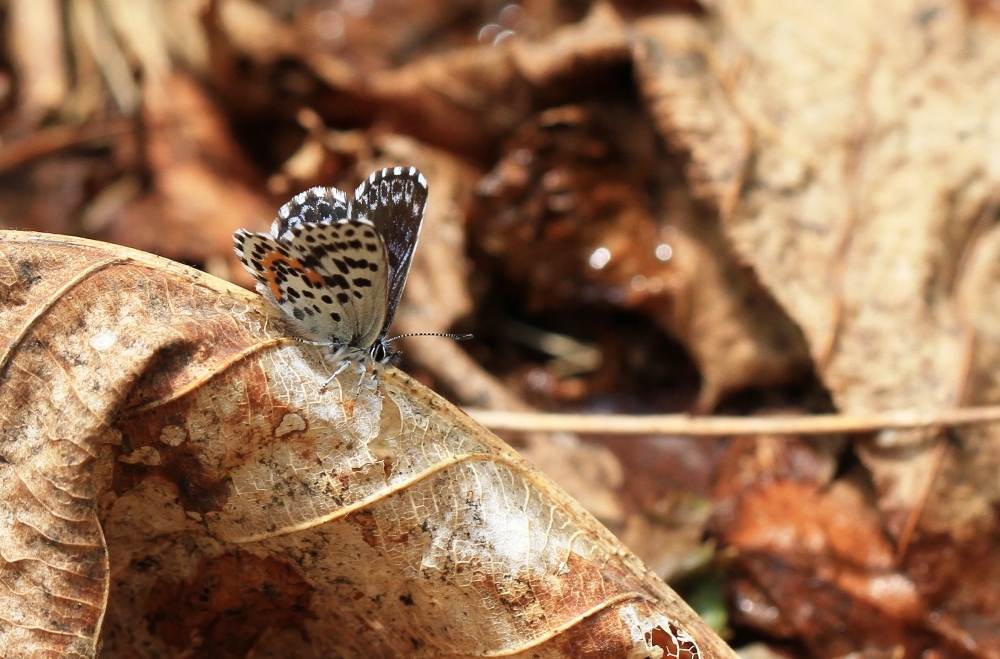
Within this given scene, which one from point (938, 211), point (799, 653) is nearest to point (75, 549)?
point (799, 653)

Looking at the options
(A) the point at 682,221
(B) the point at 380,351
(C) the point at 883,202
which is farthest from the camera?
(A) the point at 682,221

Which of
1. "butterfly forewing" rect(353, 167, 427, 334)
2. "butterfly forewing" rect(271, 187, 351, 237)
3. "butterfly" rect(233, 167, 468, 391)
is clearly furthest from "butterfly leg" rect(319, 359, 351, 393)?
"butterfly forewing" rect(271, 187, 351, 237)

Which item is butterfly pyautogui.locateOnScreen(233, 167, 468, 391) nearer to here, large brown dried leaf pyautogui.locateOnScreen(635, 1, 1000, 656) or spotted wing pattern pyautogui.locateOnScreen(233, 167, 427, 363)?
spotted wing pattern pyautogui.locateOnScreen(233, 167, 427, 363)

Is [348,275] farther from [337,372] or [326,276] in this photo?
[337,372]

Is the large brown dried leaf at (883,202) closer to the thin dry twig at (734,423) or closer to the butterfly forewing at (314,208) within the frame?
the thin dry twig at (734,423)

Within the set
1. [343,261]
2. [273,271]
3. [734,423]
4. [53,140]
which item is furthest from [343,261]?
[53,140]

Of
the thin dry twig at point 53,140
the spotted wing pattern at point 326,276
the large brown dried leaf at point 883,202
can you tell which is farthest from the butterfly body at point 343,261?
the thin dry twig at point 53,140
